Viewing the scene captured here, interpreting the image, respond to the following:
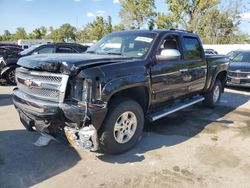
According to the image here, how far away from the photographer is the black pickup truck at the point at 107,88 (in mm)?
3783

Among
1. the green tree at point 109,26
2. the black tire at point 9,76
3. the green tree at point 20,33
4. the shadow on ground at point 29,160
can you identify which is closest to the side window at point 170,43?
the shadow on ground at point 29,160

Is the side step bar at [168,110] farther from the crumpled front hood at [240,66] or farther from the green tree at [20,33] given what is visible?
the green tree at [20,33]

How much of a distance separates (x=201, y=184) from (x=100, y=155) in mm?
1602

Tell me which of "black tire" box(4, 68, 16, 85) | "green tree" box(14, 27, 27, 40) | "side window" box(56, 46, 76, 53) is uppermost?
"green tree" box(14, 27, 27, 40)

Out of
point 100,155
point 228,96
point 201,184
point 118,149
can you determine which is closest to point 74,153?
point 100,155

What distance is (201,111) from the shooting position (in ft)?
24.5

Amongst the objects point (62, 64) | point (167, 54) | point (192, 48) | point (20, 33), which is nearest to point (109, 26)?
point (20, 33)

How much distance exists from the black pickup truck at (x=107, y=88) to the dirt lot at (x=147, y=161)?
14.7 inches

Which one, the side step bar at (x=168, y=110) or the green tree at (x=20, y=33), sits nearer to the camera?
the side step bar at (x=168, y=110)

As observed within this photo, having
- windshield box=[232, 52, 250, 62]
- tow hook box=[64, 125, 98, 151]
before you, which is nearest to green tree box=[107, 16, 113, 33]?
windshield box=[232, 52, 250, 62]

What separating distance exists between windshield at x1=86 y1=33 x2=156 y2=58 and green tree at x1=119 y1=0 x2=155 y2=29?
121ft

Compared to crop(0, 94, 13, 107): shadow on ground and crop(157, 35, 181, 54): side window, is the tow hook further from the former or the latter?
crop(0, 94, 13, 107): shadow on ground

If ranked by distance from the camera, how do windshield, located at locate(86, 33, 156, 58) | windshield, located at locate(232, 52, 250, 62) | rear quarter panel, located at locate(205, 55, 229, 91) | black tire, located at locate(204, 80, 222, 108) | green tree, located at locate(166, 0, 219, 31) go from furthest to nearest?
green tree, located at locate(166, 0, 219, 31), windshield, located at locate(232, 52, 250, 62), black tire, located at locate(204, 80, 222, 108), rear quarter panel, located at locate(205, 55, 229, 91), windshield, located at locate(86, 33, 156, 58)

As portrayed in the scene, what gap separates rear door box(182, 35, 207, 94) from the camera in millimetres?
5906
